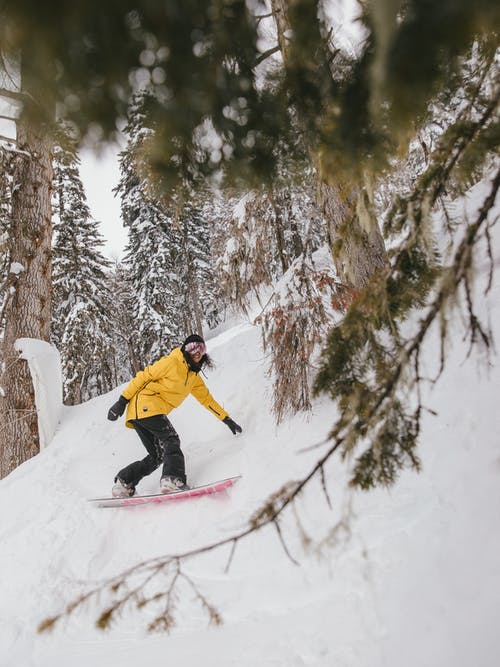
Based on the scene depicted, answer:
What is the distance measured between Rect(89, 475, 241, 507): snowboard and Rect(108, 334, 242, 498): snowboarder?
0.28 meters

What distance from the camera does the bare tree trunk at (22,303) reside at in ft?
18.3

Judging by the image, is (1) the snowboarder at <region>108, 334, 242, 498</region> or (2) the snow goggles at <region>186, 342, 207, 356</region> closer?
(1) the snowboarder at <region>108, 334, 242, 498</region>

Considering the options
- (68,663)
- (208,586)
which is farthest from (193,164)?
(68,663)

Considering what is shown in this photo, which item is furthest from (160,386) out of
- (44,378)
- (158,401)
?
(44,378)

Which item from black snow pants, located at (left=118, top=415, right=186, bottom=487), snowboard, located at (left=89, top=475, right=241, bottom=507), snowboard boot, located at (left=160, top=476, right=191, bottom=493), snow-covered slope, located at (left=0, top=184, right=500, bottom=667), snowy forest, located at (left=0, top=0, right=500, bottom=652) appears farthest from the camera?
black snow pants, located at (left=118, top=415, right=186, bottom=487)

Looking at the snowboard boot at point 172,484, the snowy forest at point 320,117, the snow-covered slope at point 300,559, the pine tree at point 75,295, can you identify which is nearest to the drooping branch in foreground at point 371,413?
the snowy forest at point 320,117

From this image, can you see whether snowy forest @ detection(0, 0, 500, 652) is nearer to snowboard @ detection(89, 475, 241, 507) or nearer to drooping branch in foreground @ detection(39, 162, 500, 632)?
drooping branch in foreground @ detection(39, 162, 500, 632)

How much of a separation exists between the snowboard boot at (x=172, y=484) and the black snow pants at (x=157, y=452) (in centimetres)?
4

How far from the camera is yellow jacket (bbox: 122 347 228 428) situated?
15.9 feet

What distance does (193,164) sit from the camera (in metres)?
1.72

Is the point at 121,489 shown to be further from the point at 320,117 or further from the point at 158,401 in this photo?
the point at 320,117

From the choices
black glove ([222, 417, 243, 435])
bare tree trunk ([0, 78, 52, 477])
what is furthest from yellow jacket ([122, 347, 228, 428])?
bare tree trunk ([0, 78, 52, 477])

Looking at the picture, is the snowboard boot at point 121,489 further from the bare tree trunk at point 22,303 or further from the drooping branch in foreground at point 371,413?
the drooping branch in foreground at point 371,413

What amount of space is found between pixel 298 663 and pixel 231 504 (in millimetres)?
1780
